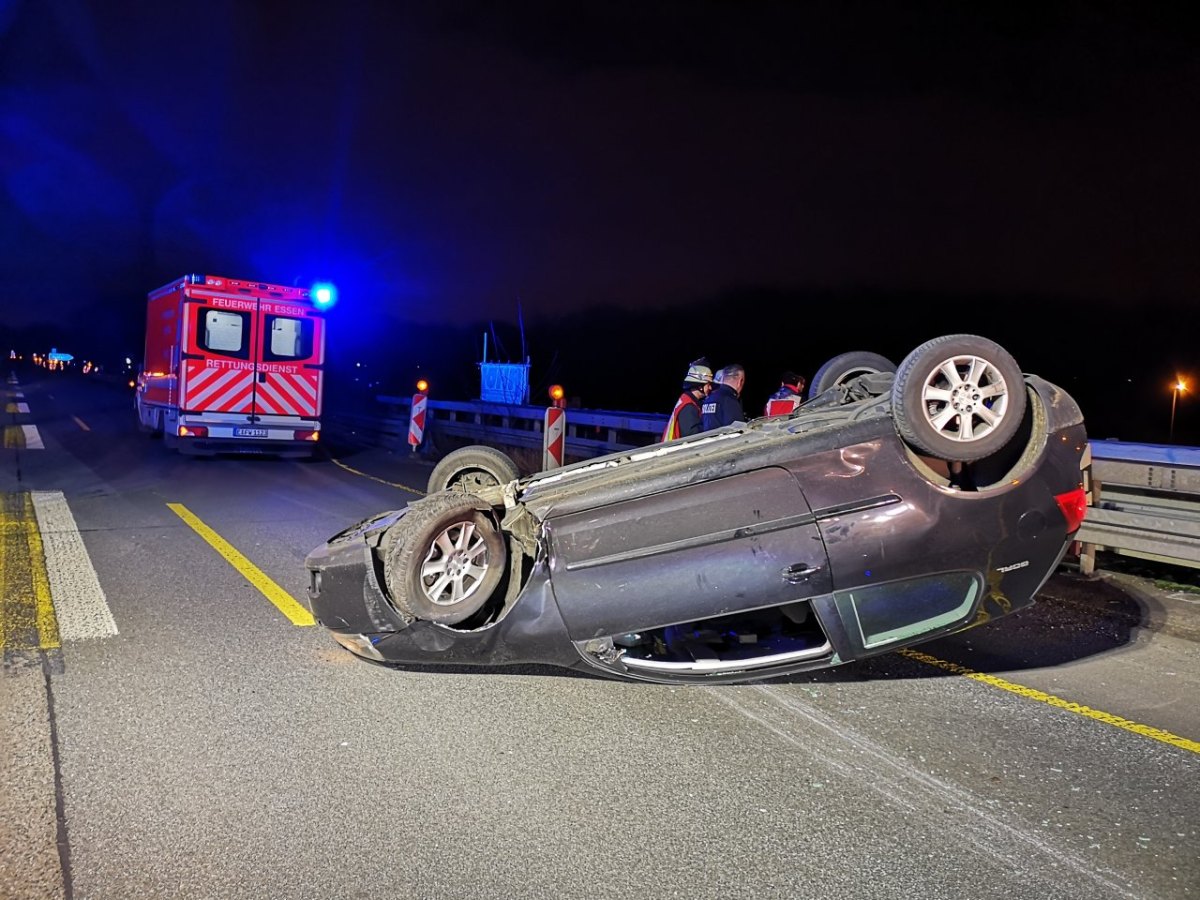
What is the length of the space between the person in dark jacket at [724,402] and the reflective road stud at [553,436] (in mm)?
5379

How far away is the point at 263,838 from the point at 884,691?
9.46 ft

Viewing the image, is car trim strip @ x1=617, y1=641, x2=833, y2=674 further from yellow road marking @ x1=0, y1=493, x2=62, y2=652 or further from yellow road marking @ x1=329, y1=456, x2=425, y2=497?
yellow road marking @ x1=329, y1=456, x2=425, y2=497

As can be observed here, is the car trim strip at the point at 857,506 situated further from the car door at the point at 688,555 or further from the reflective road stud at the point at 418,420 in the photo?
the reflective road stud at the point at 418,420

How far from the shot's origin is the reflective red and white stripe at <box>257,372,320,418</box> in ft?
47.7

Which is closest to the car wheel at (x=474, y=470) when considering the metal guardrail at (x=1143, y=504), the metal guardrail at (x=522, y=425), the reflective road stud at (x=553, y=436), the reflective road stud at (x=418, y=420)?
the metal guardrail at (x=1143, y=504)

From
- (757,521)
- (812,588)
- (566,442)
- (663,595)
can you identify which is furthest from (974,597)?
(566,442)

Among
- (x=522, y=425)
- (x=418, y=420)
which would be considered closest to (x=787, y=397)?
(x=522, y=425)

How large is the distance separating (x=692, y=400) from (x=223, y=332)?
32.9ft

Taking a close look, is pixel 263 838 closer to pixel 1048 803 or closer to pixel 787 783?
pixel 787 783

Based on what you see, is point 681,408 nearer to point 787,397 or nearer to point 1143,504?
point 787,397

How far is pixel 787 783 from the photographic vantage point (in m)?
3.36

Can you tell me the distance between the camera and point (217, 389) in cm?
1420

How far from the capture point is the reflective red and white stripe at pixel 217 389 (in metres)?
14.0

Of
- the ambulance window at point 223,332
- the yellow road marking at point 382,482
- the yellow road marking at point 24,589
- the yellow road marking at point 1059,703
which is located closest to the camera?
the yellow road marking at point 1059,703
